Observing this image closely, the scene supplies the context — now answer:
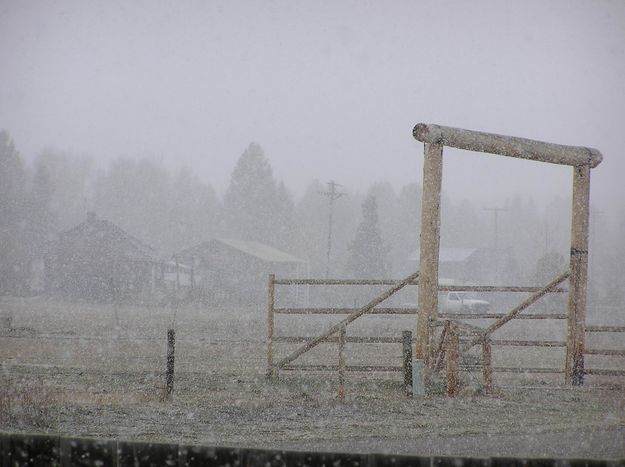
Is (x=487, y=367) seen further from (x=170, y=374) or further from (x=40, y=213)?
(x=40, y=213)

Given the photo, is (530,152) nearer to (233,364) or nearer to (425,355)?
(425,355)

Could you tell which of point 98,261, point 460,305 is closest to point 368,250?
point 460,305

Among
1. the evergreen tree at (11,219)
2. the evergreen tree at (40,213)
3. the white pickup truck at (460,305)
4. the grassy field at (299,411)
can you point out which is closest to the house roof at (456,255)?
the white pickup truck at (460,305)

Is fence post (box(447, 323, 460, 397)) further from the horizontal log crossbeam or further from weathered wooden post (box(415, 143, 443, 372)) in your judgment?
the horizontal log crossbeam

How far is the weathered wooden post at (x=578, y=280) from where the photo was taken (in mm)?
11211

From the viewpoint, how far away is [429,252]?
10.4 m

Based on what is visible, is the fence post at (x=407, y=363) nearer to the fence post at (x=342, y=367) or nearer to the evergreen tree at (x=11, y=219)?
the fence post at (x=342, y=367)

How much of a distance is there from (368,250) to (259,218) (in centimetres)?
2976

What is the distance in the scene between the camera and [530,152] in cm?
1096

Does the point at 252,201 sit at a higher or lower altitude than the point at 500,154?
higher

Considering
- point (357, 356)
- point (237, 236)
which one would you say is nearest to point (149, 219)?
point (237, 236)

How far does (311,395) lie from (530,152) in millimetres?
4995

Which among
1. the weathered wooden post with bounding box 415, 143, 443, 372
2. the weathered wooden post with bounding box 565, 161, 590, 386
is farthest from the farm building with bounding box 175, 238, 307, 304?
the weathered wooden post with bounding box 415, 143, 443, 372

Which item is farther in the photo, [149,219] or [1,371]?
[149,219]
